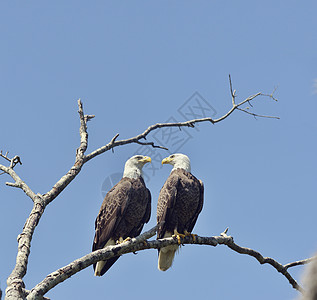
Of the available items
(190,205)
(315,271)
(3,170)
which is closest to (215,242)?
(190,205)

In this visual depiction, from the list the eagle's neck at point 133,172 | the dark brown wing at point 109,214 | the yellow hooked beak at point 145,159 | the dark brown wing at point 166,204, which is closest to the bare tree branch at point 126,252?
the dark brown wing at point 166,204

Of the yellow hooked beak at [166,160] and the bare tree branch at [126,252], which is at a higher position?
the yellow hooked beak at [166,160]

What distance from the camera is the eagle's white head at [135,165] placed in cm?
925

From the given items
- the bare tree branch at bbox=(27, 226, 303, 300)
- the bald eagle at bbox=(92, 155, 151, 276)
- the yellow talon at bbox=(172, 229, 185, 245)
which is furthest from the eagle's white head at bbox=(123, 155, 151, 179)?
the bare tree branch at bbox=(27, 226, 303, 300)

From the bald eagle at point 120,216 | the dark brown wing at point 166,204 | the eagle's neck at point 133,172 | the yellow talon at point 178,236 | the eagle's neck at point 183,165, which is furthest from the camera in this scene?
the eagle's neck at point 183,165

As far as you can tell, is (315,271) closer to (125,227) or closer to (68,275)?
(68,275)

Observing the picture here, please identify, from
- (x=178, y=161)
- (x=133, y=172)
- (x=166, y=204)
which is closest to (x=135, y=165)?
(x=133, y=172)

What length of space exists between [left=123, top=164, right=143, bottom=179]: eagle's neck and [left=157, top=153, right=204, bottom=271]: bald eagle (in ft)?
1.81

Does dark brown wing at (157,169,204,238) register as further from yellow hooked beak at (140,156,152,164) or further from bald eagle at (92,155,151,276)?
yellow hooked beak at (140,156,152,164)

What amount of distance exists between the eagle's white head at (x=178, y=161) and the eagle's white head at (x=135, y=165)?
1.35ft

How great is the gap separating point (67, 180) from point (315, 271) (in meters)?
5.66

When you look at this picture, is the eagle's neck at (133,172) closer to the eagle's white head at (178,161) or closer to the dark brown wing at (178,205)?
the dark brown wing at (178,205)

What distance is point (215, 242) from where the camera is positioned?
7035mm

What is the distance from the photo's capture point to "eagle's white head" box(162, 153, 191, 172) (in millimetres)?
9564
